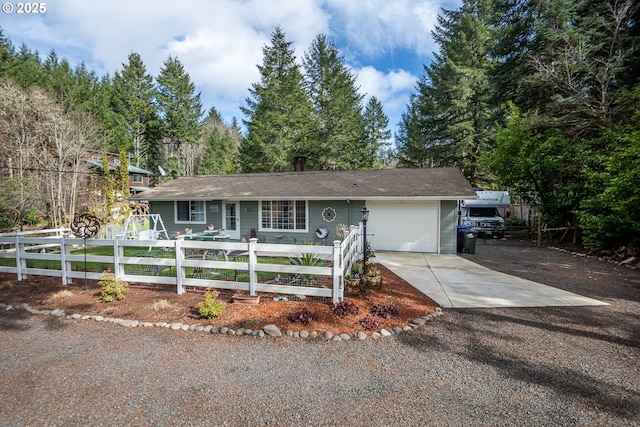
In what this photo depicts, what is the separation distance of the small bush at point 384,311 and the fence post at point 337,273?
60 cm

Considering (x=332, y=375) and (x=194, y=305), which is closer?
(x=332, y=375)

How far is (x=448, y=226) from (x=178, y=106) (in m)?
31.6

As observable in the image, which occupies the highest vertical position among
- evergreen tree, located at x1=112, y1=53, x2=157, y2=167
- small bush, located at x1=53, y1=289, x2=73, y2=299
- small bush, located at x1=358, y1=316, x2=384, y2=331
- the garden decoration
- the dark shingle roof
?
evergreen tree, located at x1=112, y1=53, x2=157, y2=167

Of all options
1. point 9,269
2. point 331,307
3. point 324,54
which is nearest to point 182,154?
point 324,54

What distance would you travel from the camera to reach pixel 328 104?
890 inches

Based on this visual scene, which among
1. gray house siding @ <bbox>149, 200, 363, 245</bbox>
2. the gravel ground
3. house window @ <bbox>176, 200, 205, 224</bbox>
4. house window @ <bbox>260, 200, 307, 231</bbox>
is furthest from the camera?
house window @ <bbox>176, 200, 205, 224</bbox>

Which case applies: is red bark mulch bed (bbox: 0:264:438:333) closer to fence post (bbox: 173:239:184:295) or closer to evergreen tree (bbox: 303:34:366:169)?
fence post (bbox: 173:239:184:295)

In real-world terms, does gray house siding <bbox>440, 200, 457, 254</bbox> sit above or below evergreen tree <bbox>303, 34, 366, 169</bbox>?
below

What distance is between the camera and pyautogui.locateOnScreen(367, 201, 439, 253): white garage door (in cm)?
1082

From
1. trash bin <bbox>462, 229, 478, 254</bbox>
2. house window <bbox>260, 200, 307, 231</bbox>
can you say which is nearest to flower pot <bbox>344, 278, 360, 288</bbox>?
house window <bbox>260, 200, 307, 231</bbox>

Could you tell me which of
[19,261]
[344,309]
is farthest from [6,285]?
[344,309]

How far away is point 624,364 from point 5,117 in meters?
25.3

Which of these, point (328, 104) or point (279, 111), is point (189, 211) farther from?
point (328, 104)

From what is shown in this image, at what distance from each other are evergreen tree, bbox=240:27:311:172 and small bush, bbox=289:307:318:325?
58.2ft
